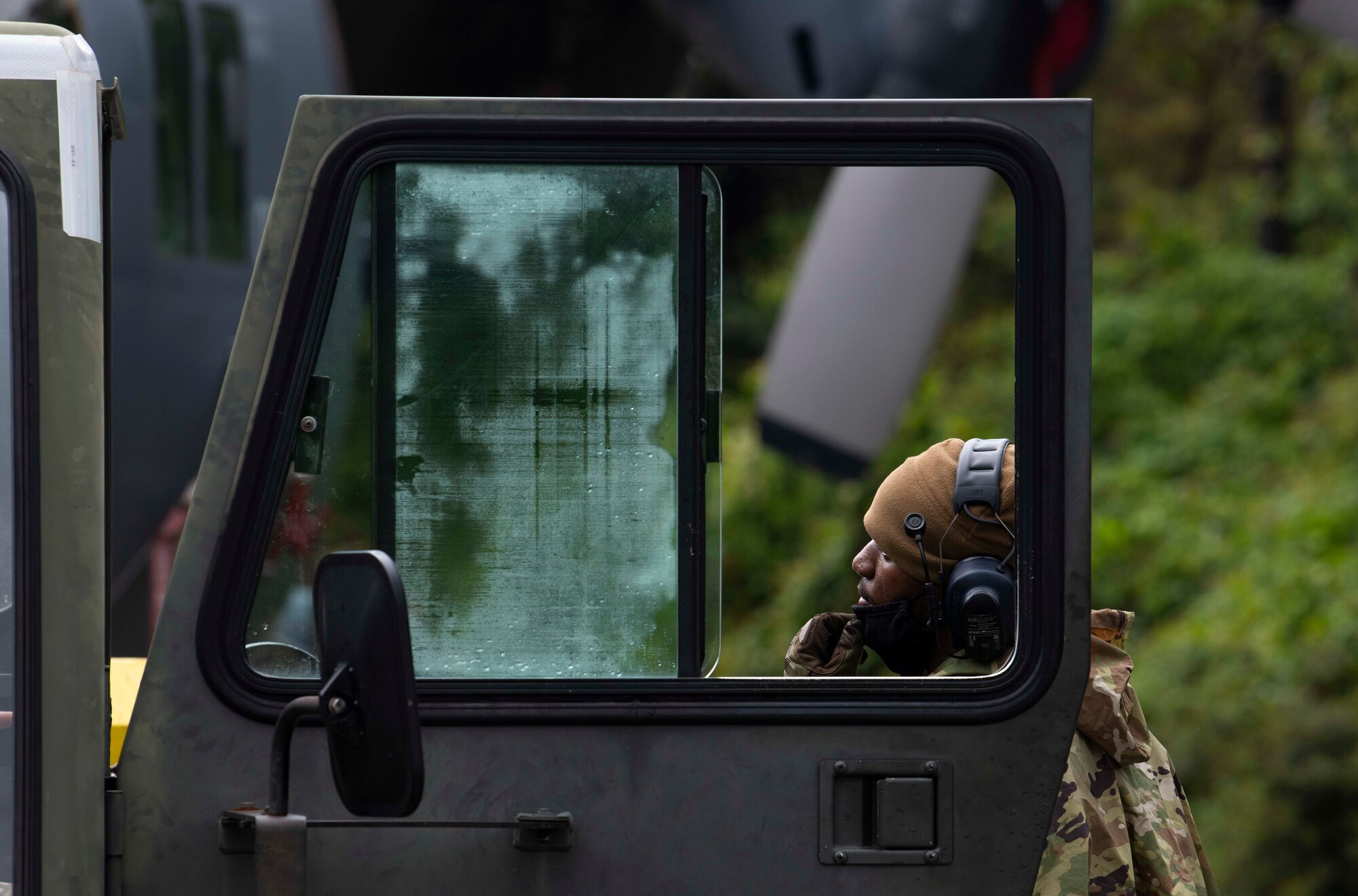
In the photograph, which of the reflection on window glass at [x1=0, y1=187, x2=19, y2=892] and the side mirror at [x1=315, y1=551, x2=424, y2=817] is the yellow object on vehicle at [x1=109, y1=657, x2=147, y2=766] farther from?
the side mirror at [x1=315, y1=551, x2=424, y2=817]

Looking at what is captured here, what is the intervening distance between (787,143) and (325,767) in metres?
0.89

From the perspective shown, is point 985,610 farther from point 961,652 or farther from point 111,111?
point 111,111

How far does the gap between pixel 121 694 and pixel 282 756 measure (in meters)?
0.78

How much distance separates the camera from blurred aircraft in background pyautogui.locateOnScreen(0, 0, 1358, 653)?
221 inches

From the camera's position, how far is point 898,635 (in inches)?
76.4

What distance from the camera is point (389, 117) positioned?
171 centimetres

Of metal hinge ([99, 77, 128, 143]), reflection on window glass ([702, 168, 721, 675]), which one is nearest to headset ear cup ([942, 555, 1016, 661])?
reflection on window glass ([702, 168, 721, 675])

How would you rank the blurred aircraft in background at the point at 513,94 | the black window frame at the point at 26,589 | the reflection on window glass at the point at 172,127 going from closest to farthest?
the black window frame at the point at 26,589 < the blurred aircraft in background at the point at 513,94 < the reflection on window glass at the point at 172,127

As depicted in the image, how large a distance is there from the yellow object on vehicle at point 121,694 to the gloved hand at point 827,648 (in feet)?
2.84

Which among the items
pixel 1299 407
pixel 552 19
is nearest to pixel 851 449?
pixel 552 19

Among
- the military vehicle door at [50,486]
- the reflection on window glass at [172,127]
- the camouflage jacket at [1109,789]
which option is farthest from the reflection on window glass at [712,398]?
the reflection on window glass at [172,127]

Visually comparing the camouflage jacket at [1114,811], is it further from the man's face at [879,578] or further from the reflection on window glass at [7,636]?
the reflection on window glass at [7,636]

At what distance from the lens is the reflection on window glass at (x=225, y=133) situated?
610cm

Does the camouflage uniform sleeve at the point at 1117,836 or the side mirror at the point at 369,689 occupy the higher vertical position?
the side mirror at the point at 369,689
